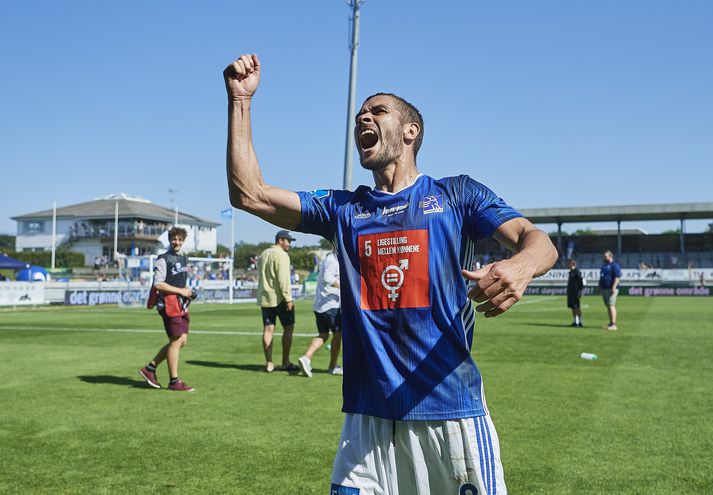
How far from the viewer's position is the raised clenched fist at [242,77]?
2844mm

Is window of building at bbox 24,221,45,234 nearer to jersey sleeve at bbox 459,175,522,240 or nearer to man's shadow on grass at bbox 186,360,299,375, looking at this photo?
man's shadow on grass at bbox 186,360,299,375

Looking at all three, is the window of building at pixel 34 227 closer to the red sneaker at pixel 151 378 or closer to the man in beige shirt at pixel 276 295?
the man in beige shirt at pixel 276 295

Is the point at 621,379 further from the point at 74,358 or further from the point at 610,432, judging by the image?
the point at 74,358

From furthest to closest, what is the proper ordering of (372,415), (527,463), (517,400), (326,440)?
(517,400)
(326,440)
(527,463)
(372,415)

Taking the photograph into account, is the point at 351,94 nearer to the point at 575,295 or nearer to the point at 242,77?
the point at 575,295

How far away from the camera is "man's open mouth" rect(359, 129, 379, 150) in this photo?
2.87 meters

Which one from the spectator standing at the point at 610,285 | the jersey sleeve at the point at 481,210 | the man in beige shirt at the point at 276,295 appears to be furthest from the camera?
the spectator standing at the point at 610,285

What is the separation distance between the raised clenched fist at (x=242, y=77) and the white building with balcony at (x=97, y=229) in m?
82.2

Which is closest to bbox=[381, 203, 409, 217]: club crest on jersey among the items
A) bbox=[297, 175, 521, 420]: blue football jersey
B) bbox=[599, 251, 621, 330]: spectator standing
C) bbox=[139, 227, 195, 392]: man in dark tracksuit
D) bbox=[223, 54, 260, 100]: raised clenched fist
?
Result: bbox=[297, 175, 521, 420]: blue football jersey

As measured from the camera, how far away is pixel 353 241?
112 inches

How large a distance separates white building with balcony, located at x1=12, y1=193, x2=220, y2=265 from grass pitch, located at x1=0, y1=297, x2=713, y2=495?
73322 mm

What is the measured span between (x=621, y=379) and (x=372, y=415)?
26.9ft

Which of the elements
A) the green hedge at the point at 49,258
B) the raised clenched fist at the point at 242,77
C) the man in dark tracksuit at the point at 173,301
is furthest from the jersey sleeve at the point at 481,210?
the green hedge at the point at 49,258

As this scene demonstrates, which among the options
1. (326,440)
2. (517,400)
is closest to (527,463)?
(326,440)
